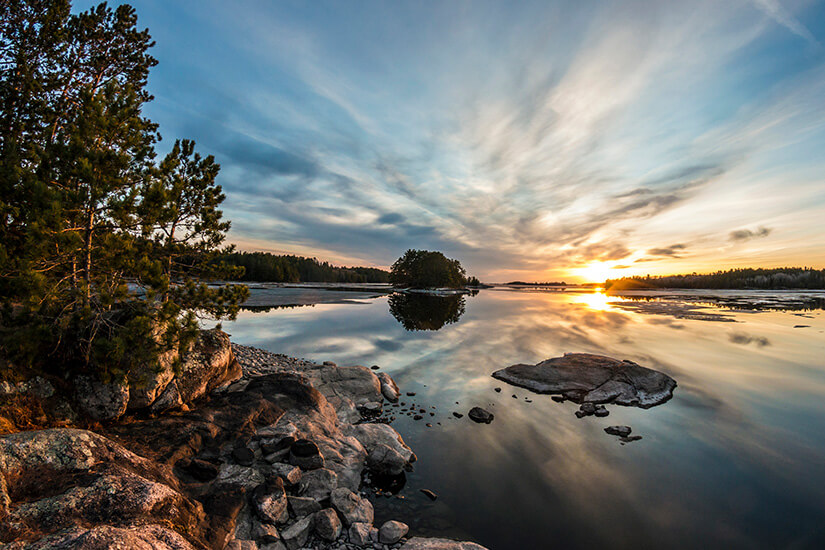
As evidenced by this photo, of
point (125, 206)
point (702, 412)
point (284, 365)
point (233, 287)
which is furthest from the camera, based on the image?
point (284, 365)

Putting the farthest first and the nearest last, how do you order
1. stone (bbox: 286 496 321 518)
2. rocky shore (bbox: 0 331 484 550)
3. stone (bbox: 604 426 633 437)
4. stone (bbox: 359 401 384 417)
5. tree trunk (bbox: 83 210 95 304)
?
stone (bbox: 359 401 384 417)
stone (bbox: 604 426 633 437)
tree trunk (bbox: 83 210 95 304)
stone (bbox: 286 496 321 518)
rocky shore (bbox: 0 331 484 550)

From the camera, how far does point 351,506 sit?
6441 millimetres

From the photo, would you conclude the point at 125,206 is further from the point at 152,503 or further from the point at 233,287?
the point at 152,503

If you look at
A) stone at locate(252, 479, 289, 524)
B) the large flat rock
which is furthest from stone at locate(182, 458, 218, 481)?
the large flat rock

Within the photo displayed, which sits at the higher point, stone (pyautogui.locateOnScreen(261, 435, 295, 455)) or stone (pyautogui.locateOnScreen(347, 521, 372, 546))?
stone (pyautogui.locateOnScreen(261, 435, 295, 455))

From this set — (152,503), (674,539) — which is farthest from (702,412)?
(152,503)

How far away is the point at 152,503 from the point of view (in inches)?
176

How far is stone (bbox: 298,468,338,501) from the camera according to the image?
662cm

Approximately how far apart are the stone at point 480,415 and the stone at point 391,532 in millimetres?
6234

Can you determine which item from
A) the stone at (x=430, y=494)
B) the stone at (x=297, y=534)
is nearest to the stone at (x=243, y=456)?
the stone at (x=297, y=534)

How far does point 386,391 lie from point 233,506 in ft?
27.7

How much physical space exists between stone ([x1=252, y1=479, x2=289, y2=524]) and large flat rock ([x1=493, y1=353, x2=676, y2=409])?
12179 millimetres

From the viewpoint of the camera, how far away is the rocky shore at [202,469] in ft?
13.0

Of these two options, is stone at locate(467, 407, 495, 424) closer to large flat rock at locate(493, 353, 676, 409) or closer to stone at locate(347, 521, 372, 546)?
large flat rock at locate(493, 353, 676, 409)
